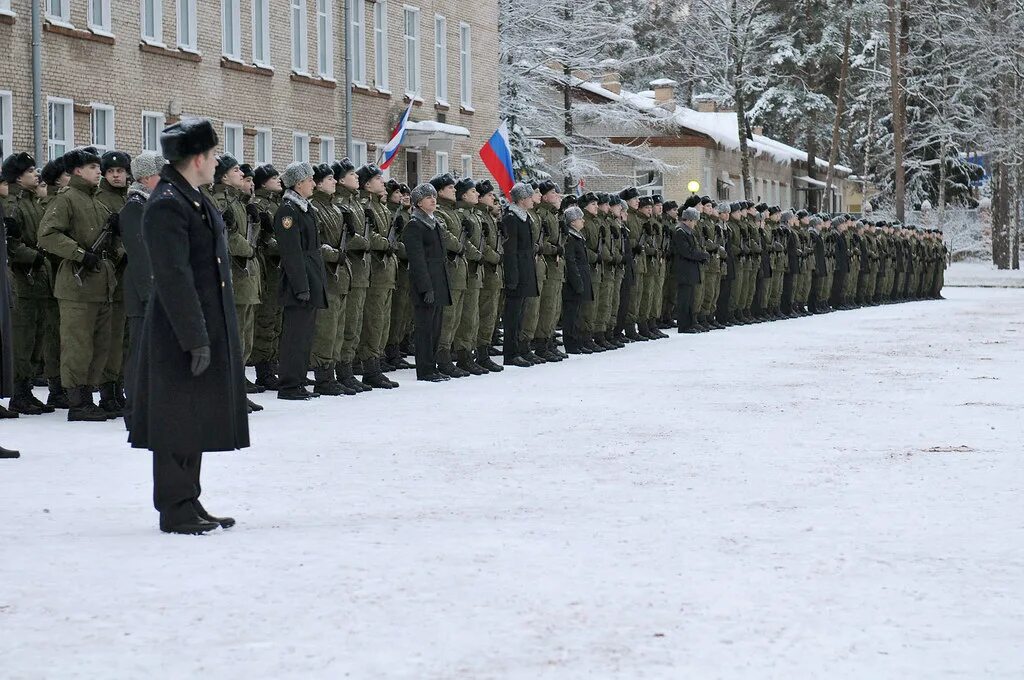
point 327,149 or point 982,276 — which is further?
point 982,276

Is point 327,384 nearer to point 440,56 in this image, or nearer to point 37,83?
point 37,83

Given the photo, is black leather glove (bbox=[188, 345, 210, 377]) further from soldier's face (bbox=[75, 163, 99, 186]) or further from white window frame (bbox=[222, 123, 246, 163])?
white window frame (bbox=[222, 123, 246, 163])

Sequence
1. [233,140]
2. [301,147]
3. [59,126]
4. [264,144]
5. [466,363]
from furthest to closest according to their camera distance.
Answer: [301,147] → [264,144] → [233,140] → [59,126] → [466,363]

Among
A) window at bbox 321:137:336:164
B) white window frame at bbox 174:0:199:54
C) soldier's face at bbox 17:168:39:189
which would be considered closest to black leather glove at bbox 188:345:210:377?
soldier's face at bbox 17:168:39:189

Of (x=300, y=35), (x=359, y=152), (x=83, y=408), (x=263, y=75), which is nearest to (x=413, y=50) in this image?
(x=359, y=152)

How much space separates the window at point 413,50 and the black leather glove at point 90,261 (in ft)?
87.2

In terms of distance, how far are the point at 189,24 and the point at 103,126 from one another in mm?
3474

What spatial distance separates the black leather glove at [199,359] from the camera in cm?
820

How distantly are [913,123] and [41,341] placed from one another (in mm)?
67248

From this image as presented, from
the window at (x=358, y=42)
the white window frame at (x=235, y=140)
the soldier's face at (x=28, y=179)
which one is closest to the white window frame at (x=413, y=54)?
the window at (x=358, y=42)

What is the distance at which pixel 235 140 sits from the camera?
3178 cm

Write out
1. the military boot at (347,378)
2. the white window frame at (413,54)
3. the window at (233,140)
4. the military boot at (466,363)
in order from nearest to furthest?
the military boot at (347,378) < the military boot at (466,363) < the window at (233,140) < the white window frame at (413,54)

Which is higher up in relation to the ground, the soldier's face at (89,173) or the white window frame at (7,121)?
the white window frame at (7,121)

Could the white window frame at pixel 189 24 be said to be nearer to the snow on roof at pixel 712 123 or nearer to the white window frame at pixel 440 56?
the white window frame at pixel 440 56
